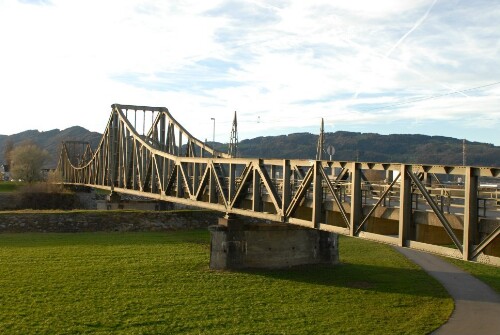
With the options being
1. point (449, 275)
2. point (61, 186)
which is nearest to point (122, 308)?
point (449, 275)

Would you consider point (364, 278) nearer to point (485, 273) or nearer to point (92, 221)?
point (485, 273)

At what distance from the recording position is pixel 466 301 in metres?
24.0

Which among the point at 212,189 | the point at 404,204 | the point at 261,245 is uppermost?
the point at 404,204

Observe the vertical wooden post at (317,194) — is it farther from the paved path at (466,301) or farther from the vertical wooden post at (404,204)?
the paved path at (466,301)

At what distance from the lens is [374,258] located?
34406mm

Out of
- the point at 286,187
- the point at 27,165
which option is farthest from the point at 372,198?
the point at 27,165

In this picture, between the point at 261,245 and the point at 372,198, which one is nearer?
the point at 372,198

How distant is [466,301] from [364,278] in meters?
5.42

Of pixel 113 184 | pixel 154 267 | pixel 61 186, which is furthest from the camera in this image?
pixel 61 186

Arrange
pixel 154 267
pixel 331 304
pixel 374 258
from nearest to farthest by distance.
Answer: pixel 331 304, pixel 154 267, pixel 374 258

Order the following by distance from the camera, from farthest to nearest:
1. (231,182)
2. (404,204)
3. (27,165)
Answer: (27,165), (231,182), (404,204)

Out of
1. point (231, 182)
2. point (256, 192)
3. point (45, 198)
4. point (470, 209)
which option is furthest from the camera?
point (45, 198)

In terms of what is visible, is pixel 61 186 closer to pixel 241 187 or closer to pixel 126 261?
pixel 126 261

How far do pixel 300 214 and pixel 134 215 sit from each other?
2192 centimetres
